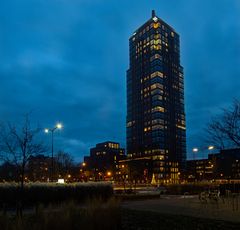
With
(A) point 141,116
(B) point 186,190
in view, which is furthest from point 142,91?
(B) point 186,190

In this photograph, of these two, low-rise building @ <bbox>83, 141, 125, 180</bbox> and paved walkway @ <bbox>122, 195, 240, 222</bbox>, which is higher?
low-rise building @ <bbox>83, 141, 125, 180</bbox>

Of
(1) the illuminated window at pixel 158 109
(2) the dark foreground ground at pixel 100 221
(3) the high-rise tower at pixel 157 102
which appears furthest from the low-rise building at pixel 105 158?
(2) the dark foreground ground at pixel 100 221

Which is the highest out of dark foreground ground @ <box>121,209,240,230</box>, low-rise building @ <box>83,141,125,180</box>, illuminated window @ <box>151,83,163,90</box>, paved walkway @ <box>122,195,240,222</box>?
illuminated window @ <box>151,83,163,90</box>

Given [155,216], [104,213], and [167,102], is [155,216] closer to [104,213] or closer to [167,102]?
[104,213]

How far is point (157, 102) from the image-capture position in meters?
170

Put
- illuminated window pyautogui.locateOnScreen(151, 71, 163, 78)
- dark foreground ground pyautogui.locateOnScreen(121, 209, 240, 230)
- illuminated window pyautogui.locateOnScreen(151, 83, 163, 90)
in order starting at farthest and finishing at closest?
illuminated window pyautogui.locateOnScreen(151, 71, 163, 78) < illuminated window pyautogui.locateOnScreen(151, 83, 163, 90) < dark foreground ground pyautogui.locateOnScreen(121, 209, 240, 230)

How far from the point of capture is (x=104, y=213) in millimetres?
11000

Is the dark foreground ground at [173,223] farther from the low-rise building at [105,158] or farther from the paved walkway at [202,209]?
the low-rise building at [105,158]

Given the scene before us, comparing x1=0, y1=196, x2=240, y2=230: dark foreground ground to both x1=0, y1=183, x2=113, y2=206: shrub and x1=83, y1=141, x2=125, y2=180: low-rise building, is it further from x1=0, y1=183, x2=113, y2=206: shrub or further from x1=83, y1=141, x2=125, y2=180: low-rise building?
x1=83, y1=141, x2=125, y2=180: low-rise building

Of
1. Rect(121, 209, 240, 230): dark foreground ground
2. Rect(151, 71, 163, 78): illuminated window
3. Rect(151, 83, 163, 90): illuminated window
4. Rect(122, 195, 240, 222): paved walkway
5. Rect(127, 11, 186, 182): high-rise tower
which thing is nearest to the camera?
Rect(121, 209, 240, 230): dark foreground ground

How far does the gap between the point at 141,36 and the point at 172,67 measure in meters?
23.4

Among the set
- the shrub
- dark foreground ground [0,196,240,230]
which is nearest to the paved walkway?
dark foreground ground [0,196,240,230]

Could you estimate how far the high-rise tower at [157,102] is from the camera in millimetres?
169750

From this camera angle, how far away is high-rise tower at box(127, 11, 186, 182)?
16975cm
